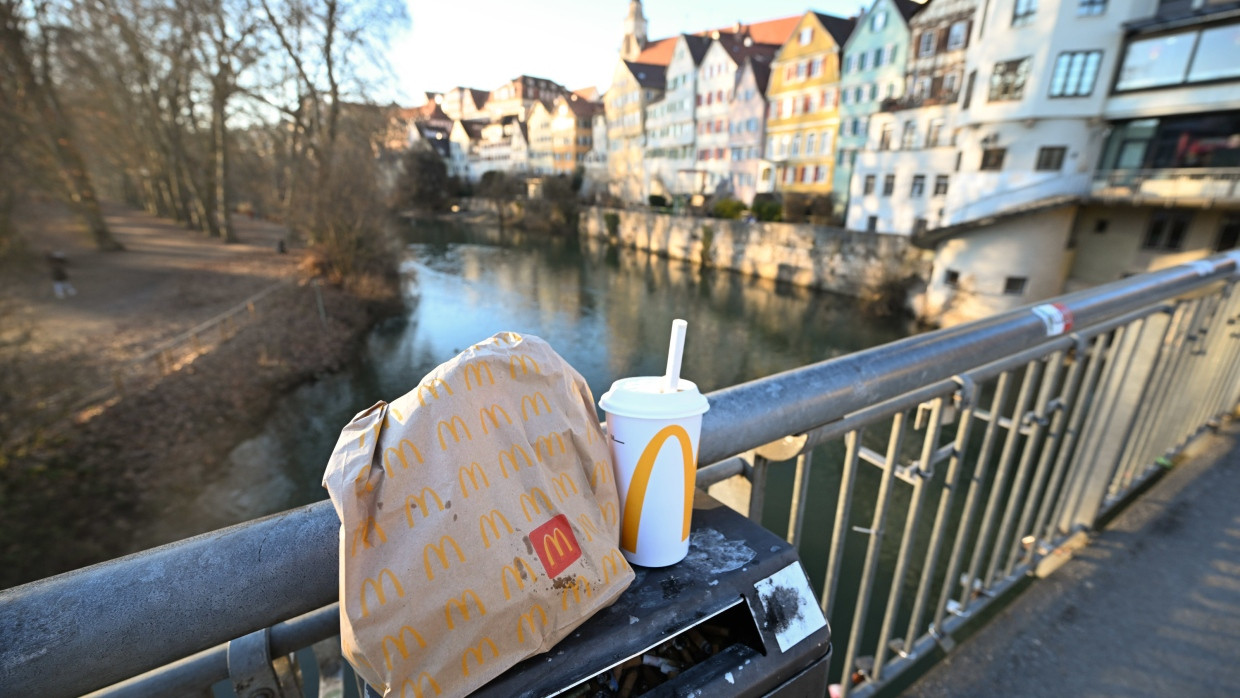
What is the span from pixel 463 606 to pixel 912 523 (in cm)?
165

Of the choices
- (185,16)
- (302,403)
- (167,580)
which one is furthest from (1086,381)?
(185,16)

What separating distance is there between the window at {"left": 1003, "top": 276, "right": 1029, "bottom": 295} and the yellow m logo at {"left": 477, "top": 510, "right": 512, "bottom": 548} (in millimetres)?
24429

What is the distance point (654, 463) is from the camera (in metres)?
0.90

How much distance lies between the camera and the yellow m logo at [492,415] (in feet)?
2.41

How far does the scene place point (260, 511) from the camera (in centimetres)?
1033

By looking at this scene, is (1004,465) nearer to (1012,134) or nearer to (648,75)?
(1012,134)

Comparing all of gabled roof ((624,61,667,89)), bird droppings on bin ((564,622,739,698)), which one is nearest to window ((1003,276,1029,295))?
bird droppings on bin ((564,622,739,698))

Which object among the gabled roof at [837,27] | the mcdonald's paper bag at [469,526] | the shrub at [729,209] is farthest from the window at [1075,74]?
the mcdonald's paper bag at [469,526]

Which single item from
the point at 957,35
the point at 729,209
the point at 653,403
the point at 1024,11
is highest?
the point at 957,35

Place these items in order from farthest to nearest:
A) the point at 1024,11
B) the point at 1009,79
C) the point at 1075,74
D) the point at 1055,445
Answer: the point at 1009,79 → the point at 1024,11 → the point at 1075,74 → the point at 1055,445

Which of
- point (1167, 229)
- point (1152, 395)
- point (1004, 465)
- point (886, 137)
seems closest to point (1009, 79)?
point (886, 137)

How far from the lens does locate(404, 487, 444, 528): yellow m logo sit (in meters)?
0.65

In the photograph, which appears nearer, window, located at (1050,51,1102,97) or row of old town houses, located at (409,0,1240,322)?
row of old town houses, located at (409,0,1240,322)

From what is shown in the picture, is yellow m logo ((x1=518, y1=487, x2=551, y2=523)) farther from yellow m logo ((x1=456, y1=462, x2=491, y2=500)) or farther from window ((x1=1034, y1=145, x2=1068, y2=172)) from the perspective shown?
window ((x1=1034, y1=145, x2=1068, y2=172))
